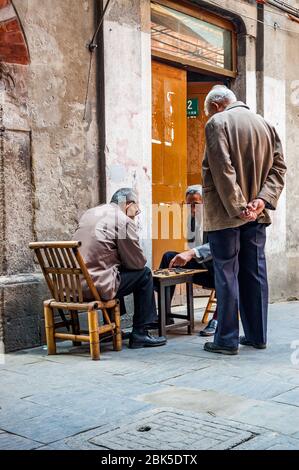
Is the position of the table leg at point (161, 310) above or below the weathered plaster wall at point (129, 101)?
below

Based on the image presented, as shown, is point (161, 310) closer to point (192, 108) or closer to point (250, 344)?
point (250, 344)

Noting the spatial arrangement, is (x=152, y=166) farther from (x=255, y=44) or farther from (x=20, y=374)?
(x=20, y=374)

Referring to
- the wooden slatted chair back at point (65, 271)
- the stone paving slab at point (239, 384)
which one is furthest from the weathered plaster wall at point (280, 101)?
the stone paving slab at point (239, 384)

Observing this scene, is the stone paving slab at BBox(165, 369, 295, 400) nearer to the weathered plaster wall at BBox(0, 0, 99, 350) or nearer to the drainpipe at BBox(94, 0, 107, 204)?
the weathered plaster wall at BBox(0, 0, 99, 350)

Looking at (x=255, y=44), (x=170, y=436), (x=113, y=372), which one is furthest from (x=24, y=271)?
(x=255, y=44)

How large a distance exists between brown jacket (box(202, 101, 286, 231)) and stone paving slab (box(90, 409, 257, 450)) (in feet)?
6.43

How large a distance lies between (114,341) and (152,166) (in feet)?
8.80

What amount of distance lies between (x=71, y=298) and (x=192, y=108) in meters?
4.33

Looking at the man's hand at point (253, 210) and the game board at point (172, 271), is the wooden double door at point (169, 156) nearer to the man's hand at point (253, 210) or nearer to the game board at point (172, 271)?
the game board at point (172, 271)

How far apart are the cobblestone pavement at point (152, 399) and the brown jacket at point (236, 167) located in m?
1.11

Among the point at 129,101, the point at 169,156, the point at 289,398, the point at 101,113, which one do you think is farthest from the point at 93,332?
the point at 169,156

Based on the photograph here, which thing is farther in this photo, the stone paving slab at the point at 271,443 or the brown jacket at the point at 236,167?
the brown jacket at the point at 236,167

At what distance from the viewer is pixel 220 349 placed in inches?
202

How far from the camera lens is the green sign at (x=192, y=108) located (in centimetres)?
Answer: 865
